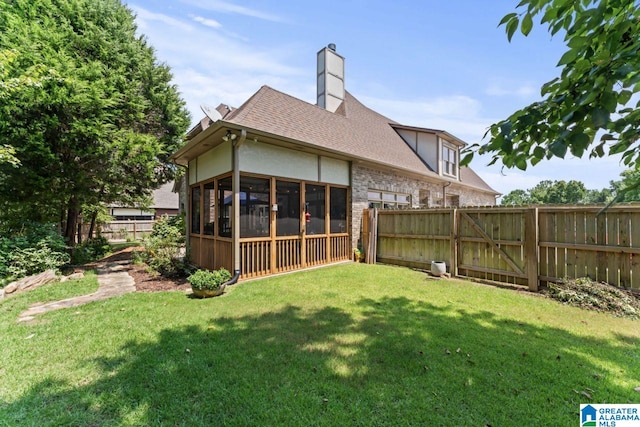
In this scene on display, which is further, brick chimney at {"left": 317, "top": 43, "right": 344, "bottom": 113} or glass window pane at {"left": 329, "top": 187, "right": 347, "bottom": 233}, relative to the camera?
brick chimney at {"left": 317, "top": 43, "right": 344, "bottom": 113}

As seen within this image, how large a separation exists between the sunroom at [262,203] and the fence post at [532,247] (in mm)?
4964

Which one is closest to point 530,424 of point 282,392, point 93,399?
point 282,392

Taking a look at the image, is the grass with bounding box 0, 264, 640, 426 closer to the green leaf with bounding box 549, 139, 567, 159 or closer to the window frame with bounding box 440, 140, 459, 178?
the green leaf with bounding box 549, 139, 567, 159

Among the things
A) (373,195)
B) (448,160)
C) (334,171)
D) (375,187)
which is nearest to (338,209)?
(334,171)

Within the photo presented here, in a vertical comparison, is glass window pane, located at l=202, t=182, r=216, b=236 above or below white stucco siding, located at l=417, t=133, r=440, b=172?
below

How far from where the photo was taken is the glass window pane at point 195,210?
904cm

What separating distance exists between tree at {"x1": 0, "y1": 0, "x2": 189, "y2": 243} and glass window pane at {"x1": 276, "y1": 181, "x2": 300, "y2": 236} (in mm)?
5567

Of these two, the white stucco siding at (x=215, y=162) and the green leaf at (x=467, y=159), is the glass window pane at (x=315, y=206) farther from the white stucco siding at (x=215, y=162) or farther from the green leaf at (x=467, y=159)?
the green leaf at (x=467, y=159)

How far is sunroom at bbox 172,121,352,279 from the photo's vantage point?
6691 mm

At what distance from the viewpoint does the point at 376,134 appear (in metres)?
12.7

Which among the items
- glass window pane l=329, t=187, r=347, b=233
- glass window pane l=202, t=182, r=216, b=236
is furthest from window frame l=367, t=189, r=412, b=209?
glass window pane l=202, t=182, r=216, b=236

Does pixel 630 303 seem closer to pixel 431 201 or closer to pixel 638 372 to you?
pixel 638 372

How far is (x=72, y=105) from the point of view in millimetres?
7918

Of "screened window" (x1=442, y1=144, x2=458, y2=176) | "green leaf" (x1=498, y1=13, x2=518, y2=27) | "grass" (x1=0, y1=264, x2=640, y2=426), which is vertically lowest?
"grass" (x1=0, y1=264, x2=640, y2=426)
